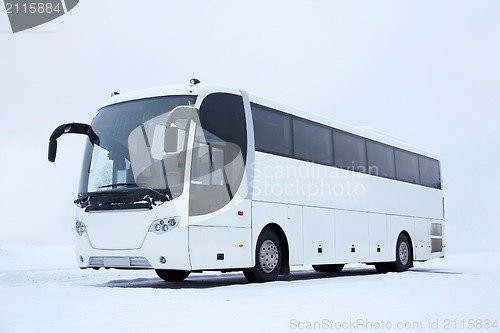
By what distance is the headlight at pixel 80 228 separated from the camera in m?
11.5

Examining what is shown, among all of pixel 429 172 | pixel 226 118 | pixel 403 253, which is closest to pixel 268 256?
pixel 226 118

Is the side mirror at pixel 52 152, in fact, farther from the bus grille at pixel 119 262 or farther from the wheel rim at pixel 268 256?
the wheel rim at pixel 268 256

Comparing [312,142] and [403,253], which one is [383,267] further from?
[312,142]

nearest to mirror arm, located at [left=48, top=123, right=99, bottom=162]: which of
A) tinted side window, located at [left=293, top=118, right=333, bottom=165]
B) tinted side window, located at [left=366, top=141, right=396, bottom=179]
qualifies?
tinted side window, located at [left=293, top=118, right=333, bottom=165]

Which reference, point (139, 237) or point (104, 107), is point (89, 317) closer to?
point (139, 237)

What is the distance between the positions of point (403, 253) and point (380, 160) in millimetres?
2902

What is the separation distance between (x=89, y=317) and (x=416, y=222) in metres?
14.4

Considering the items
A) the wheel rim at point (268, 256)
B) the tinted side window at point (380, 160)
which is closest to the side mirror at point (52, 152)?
the wheel rim at point (268, 256)

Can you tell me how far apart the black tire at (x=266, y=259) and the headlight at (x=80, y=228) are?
307 centimetres

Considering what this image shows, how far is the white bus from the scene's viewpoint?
10641 millimetres

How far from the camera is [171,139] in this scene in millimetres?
9969

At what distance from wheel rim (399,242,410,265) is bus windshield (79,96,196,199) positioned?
9.61 meters

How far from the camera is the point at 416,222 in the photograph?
63.6 feet

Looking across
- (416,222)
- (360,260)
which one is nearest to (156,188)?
(360,260)
